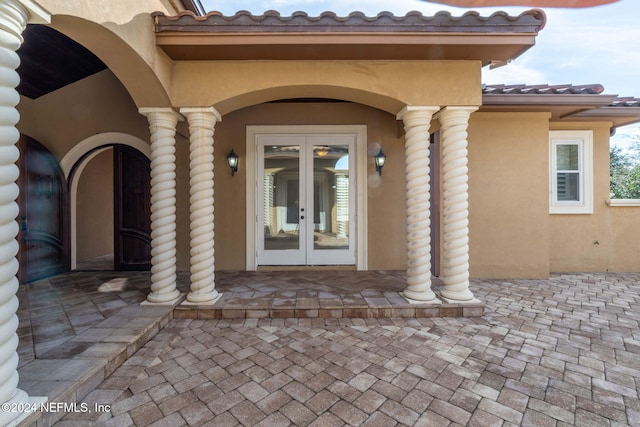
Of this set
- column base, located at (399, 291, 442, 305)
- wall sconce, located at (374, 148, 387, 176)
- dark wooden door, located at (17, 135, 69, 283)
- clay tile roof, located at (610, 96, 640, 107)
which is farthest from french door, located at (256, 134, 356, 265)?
clay tile roof, located at (610, 96, 640, 107)

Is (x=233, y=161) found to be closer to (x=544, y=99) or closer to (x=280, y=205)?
(x=280, y=205)

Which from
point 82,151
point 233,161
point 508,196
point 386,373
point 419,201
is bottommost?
point 386,373

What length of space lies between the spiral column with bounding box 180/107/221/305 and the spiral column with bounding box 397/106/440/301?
245cm

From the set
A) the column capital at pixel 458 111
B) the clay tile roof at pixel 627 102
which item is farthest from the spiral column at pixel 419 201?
the clay tile roof at pixel 627 102

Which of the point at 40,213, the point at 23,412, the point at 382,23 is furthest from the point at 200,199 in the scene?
the point at 40,213

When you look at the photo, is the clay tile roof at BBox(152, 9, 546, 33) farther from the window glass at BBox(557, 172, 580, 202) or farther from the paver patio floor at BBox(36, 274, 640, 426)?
the window glass at BBox(557, 172, 580, 202)

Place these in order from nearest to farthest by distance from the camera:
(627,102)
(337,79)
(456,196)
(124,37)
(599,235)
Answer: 1. (124,37)
2. (337,79)
3. (456,196)
4. (627,102)
5. (599,235)

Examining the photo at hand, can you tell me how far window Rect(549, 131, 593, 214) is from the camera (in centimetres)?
540

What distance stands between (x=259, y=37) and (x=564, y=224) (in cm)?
611

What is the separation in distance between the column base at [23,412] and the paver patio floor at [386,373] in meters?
0.21

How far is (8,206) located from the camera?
161 cm

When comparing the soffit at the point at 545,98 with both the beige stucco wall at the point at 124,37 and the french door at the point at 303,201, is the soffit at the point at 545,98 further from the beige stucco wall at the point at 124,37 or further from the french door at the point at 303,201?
the beige stucco wall at the point at 124,37

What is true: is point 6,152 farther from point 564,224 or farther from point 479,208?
point 564,224

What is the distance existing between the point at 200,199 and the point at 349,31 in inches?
97.8
